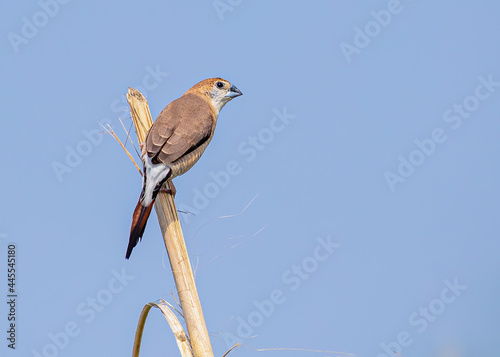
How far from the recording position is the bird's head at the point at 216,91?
6.05 metres

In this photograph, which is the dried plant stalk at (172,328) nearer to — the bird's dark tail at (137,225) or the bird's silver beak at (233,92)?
the bird's dark tail at (137,225)

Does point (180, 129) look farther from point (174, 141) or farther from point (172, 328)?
point (172, 328)

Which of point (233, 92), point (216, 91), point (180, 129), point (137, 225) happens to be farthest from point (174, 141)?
point (233, 92)

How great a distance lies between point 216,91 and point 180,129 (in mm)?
1437

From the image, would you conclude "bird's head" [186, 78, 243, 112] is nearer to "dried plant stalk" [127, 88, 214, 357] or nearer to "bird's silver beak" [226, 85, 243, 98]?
"bird's silver beak" [226, 85, 243, 98]

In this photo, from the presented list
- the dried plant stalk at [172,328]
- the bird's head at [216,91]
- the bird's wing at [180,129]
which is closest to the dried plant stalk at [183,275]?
the dried plant stalk at [172,328]

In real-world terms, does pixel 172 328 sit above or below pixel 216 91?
below

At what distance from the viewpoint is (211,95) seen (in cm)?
611

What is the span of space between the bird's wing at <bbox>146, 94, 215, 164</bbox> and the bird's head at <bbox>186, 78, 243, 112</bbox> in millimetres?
319

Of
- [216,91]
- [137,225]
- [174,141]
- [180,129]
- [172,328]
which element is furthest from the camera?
[216,91]

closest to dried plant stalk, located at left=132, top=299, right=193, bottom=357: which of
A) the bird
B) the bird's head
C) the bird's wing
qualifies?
the bird

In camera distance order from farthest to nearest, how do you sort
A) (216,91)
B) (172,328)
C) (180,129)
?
(216,91) → (180,129) → (172,328)

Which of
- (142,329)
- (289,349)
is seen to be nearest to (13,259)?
(142,329)

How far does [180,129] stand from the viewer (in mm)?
4805
